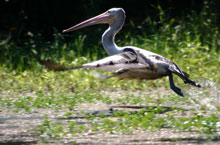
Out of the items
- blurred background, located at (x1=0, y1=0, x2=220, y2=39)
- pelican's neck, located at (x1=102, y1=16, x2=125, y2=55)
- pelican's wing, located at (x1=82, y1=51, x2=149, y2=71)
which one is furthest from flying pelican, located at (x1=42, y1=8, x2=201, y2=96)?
blurred background, located at (x1=0, y1=0, x2=220, y2=39)

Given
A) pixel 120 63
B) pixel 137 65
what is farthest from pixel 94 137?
pixel 137 65

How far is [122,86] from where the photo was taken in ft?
25.0

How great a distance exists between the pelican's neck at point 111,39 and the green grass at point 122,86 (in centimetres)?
62

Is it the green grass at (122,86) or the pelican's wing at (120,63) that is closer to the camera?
the green grass at (122,86)

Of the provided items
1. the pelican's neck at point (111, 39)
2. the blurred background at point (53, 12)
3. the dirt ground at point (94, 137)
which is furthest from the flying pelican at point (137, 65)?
the blurred background at point (53, 12)

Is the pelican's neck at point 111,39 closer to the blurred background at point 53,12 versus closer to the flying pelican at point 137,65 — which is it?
the flying pelican at point 137,65

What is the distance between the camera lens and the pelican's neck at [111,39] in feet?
22.6

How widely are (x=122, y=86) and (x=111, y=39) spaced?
0.87 metres

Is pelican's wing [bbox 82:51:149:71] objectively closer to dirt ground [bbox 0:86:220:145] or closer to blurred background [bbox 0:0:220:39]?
dirt ground [bbox 0:86:220:145]

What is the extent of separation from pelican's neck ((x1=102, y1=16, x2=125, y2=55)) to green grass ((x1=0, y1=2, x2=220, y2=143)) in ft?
2.03

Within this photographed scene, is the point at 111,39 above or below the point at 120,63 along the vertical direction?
above

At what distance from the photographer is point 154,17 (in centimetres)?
1162

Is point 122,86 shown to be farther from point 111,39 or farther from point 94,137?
point 94,137

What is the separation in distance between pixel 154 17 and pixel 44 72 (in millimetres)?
4060
